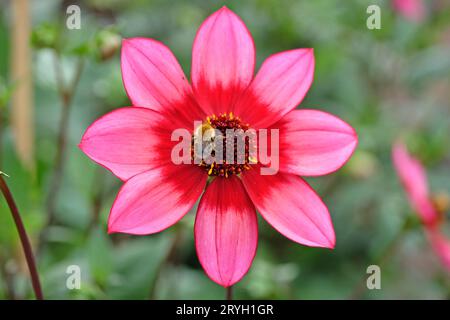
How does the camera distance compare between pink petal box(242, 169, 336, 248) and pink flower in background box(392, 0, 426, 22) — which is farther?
pink flower in background box(392, 0, 426, 22)

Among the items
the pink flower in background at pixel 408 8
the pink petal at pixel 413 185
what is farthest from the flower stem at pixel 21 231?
the pink flower in background at pixel 408 8

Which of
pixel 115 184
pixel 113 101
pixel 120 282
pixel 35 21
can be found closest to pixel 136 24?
pixel 35 21

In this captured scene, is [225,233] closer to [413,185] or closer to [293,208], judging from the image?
[293,208]

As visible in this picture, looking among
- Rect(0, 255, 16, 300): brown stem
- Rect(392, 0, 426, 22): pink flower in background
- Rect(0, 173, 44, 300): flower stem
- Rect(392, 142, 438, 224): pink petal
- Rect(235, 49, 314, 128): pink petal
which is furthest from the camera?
Rect(392, 0, 426, 22): pink flower in background

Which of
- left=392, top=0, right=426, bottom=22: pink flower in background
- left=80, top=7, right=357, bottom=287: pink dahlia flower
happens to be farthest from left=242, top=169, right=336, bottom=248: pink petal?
left=392, top=0, right=426, bottom=22: pink flower in background

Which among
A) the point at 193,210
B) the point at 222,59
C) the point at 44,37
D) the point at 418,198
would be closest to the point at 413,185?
the point at 418,198

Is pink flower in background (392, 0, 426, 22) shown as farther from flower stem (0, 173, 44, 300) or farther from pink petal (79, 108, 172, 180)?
flower stem (0, 173, 44, 300)

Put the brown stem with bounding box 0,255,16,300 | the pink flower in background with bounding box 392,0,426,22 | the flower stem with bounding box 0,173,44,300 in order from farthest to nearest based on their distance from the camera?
1. the pink flower in background with bounding box 392,0,426,22
2. the brown stem with bounding box 0,255,16,300
3. the flower stem with bounding box 0,173,44,300

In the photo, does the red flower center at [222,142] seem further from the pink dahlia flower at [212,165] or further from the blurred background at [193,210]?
the blurred background at [193,210]
